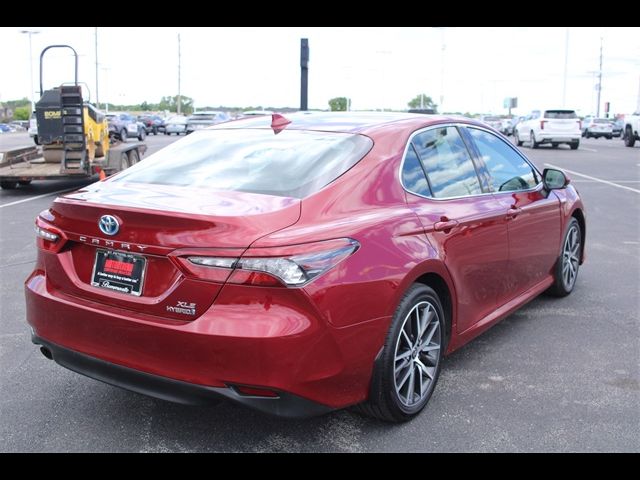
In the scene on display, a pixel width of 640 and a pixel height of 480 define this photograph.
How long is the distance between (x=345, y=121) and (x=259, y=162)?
701 millimetres

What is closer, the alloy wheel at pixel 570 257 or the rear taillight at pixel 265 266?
the rear taillight at pixel 265 266

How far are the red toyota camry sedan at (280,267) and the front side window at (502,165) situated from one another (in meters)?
0.37

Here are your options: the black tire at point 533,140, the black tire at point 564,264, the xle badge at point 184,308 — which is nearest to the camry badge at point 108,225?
the xle badge at point 184,308

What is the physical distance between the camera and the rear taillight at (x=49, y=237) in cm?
339

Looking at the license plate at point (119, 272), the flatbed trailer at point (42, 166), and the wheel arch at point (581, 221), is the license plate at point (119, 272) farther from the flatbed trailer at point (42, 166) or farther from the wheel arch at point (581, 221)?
the flatbed trailer at point (42, 166)

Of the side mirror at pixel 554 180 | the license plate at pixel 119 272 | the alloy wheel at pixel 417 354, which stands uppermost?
the side mirror at pixel 554 180

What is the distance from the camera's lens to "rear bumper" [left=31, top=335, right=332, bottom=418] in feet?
9.59

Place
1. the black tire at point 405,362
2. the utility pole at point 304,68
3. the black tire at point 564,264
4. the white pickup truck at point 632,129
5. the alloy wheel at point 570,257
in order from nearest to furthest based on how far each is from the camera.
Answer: the black tire at point 405,362 < the black tire at point 564,264 < the alloy wheel at point 570,257 < the utility pole at point 304,68 < the white pickup truck at point 632,129

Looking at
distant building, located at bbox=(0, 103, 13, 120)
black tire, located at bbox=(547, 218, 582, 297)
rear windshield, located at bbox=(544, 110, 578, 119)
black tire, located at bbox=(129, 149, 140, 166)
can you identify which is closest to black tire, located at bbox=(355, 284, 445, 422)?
black tire, located at bbox=(547, 218, 582, 297)

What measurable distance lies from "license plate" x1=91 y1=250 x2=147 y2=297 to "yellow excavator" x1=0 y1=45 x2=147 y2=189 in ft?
33.8

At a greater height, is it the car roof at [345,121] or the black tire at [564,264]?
the car roof at [345,121]

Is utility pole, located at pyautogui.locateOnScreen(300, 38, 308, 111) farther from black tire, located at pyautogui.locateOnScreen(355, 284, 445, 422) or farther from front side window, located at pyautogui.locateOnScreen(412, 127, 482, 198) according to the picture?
black tire, located at pyautogui.locateOnScreen(355, 284, 445, 422)
